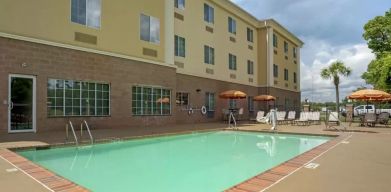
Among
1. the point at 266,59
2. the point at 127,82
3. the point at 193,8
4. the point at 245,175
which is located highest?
the point at 193,8

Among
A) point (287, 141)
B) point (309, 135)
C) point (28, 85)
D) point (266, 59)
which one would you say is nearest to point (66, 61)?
point (28, 85)

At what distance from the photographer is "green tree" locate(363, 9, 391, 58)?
27812 millimetres

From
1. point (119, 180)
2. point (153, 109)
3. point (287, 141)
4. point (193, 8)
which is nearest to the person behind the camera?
point (119, 180)

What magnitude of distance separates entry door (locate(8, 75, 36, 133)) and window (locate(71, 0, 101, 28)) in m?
3.28

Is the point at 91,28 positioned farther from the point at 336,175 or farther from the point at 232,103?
the point at 232,103

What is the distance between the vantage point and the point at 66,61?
13.3 meters

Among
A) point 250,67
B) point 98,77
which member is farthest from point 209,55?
point 98,77

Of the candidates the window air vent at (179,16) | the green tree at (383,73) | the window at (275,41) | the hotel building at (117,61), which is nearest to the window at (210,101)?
the hotel building at (117,61)

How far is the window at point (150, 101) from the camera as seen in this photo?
16.8 metres

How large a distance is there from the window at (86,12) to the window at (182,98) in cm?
721

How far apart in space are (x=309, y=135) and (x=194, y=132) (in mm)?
4981

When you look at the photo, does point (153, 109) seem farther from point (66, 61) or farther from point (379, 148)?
point (379, 148)

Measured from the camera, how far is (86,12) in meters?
14.2

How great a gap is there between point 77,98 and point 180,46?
331 inches
